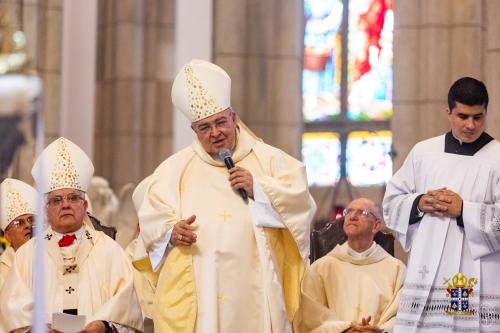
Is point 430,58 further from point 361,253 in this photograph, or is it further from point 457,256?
point 457,256

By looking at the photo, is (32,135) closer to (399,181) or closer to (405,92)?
(399,181)

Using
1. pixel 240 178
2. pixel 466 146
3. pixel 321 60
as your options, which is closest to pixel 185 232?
pixel 240 178

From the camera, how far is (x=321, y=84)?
1553cm

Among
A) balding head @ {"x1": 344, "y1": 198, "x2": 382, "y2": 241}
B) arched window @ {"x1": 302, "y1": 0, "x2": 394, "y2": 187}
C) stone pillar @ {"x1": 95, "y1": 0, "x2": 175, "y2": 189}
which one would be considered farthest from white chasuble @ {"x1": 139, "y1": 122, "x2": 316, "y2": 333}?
stone pillar @ {"x1": 95, "y1": 0, "x2": 175, "y2": 189}

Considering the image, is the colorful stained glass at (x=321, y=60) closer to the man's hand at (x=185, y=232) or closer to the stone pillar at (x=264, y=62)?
the stone pillar at (x=264, y=62)

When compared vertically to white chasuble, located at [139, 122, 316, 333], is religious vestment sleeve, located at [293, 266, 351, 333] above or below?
below

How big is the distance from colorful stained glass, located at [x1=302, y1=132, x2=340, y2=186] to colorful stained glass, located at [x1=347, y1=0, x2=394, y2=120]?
426mm

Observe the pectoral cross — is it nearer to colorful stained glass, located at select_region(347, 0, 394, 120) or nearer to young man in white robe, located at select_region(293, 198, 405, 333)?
young man in white robe, located at select_region(293, 198, 405, 333)

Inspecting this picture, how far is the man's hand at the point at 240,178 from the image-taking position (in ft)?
20.4

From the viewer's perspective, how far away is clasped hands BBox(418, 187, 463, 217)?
5840 mm

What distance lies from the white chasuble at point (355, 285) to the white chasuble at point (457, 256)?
3.87 feet

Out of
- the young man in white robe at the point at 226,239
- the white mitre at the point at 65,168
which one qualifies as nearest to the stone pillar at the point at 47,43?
the white mitre at the point at 65,168

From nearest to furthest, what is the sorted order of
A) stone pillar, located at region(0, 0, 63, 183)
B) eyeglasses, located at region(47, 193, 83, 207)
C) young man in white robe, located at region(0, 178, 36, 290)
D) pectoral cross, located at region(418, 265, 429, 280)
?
pectoral cross, located at region(418, 265, 429, 280) < eyeglasses, located at region(47, 193, 83, 207) < young man in white robe, located at region(0, 178, 36, 290) < stone pillar, located at region(0, 0, 63, 183)

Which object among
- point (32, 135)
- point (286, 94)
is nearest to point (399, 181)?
point (32, 135)
